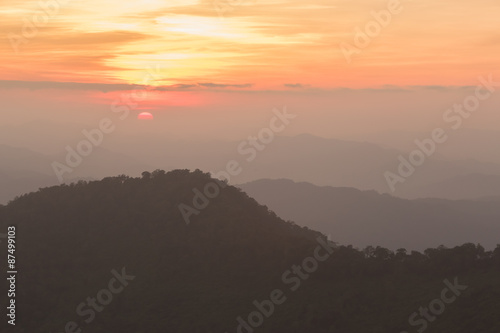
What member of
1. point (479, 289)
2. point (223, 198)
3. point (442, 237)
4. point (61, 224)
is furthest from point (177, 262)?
point (442, 237)

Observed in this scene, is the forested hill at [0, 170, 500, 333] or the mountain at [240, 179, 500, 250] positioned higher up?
the mountain at [240, 179, 500, 250]

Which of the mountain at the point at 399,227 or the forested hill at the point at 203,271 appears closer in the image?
the forested hill at the point at 203,271

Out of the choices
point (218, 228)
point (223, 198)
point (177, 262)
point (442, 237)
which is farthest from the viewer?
point (442, 237)

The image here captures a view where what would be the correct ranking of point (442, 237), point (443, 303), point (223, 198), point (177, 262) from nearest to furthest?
point (443, 303)
point (177, 262)
point (223, 198)
point (442, 237)

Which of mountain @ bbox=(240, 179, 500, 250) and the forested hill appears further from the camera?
mountain @ bbox=(240, 179, 500, 250)

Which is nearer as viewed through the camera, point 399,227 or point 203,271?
point 203,271

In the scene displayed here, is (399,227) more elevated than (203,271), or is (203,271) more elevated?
(399,227)

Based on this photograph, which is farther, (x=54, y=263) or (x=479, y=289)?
(x=54, y=263)

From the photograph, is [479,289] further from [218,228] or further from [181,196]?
[181,196]
